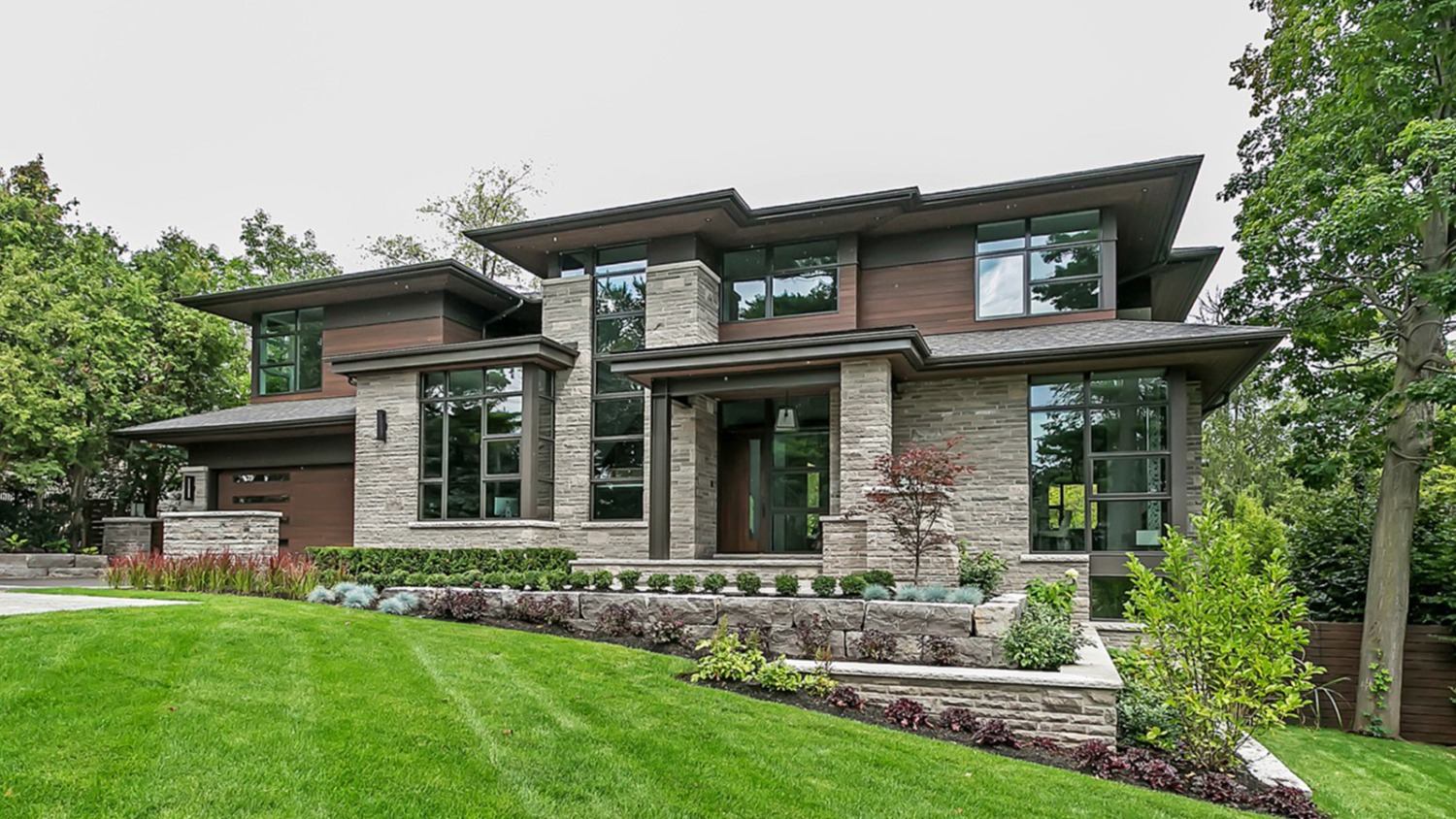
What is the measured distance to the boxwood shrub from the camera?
40.6 feet

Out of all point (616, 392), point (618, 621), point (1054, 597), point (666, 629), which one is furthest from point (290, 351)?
point (1054, 597)

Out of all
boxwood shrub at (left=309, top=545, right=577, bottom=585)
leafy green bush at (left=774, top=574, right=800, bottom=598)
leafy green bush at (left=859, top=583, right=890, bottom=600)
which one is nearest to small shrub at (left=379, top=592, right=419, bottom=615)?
boxwood shrub at (left=309, top=545, right=577, bottom=585)

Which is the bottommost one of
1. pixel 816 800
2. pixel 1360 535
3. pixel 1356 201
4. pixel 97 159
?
pixel 816 800

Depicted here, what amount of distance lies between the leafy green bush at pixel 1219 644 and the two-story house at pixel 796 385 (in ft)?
13.6

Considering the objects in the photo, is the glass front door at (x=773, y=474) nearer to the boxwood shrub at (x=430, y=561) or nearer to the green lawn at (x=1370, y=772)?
the boxwood shrub at (x=430, y=561)

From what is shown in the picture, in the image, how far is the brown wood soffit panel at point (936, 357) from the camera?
11594mm

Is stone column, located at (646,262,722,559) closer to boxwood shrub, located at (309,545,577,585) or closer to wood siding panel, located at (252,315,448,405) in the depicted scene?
boxwood shrub, located at (309,545,577,585)

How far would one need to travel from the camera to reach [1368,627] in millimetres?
10977

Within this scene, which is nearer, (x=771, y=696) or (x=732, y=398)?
(x=771, y=696)

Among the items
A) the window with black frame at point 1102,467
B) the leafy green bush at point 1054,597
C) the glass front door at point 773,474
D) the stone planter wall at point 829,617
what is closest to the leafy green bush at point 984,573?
the leafy green bush at point 1054,597

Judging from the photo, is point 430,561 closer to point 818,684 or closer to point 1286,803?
point 818,684

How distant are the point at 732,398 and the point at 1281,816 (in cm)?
990

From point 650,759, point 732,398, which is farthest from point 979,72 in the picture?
point 650,759

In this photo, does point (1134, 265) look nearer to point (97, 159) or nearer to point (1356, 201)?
point (1356, 201)
